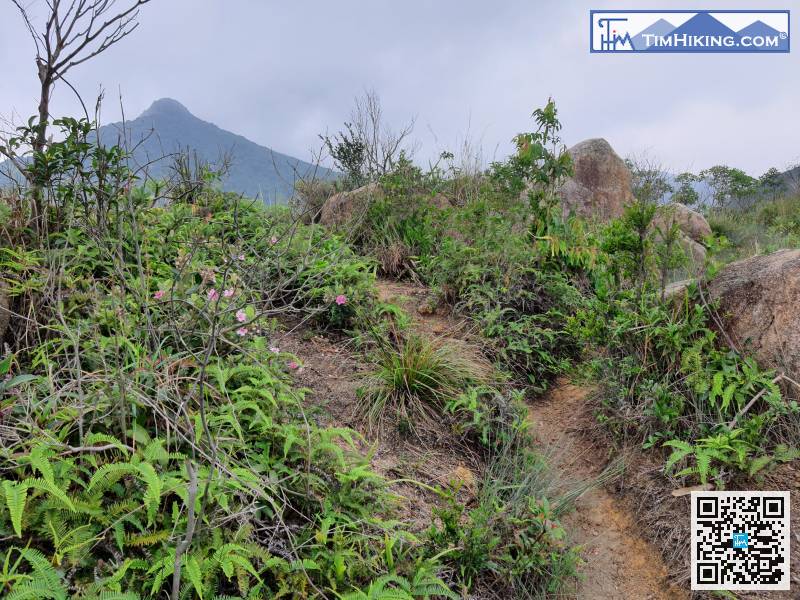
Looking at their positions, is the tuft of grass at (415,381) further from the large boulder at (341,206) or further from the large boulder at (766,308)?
the large boulder at (341,206)

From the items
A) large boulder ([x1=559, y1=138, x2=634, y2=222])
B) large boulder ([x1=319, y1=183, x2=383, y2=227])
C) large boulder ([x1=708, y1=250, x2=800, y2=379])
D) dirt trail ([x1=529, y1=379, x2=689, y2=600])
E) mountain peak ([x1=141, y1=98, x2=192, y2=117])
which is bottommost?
dirt trail ([x1=529, y1=379, x2=689, y2=600])

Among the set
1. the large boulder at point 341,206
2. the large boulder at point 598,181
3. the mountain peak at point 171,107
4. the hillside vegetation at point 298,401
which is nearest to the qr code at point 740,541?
the hillside vegetation at point 298,401

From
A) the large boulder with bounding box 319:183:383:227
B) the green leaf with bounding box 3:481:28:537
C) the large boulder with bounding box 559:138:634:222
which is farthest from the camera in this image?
the large boulder with bounding box 559:138:634:222

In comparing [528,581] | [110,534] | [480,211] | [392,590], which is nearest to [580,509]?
[528,581]

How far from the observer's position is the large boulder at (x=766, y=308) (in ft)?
11.6

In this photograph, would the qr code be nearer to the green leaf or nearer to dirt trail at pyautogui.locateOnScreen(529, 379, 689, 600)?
dirt trail at pyautogui.locateOnScreen(529, 379, 689, 600)

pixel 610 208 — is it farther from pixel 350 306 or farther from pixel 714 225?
pixel 350 306

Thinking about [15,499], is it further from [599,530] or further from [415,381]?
[599,530]

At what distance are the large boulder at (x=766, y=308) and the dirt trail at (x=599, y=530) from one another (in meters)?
1.18

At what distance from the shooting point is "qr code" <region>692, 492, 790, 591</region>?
9.41 feet

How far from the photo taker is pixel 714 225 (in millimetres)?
12219

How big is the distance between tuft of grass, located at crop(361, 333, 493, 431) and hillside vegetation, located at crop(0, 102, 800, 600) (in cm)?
2

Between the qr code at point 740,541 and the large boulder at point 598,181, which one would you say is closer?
the qr code at point 740,541

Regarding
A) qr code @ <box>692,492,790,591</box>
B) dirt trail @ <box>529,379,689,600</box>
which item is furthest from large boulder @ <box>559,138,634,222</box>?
qr code @ <box>692,492,790,591</box>
